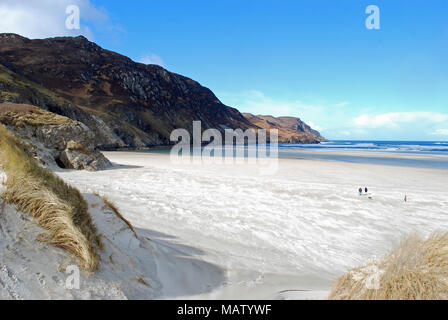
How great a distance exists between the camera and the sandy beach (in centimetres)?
425

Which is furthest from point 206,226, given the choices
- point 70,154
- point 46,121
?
point 46,121

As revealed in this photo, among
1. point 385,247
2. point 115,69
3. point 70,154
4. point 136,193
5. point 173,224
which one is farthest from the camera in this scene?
point 115,69

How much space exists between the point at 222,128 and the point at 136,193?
114256 millimetres

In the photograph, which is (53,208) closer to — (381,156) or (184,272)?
(184,272)

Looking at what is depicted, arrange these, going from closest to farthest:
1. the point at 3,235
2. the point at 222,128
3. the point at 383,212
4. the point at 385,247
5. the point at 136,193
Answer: the point at 3,235, the point at 385,247, the point at 383,212, the point at 136,193, the point at 222,128

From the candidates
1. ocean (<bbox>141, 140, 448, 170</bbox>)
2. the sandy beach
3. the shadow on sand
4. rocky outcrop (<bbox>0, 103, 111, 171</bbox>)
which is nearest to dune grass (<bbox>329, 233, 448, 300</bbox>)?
the sandy beach

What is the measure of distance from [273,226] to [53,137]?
1706 cm

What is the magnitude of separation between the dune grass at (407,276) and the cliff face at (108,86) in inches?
1956

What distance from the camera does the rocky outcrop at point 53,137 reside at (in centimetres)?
1576

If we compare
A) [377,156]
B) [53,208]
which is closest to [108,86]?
[377,156]

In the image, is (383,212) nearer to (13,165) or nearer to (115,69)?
(13,165)

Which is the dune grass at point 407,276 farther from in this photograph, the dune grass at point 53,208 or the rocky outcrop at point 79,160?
the rocky outcrop at point 79,160

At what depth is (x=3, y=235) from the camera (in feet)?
8.72

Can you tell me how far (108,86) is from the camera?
3317 inches
